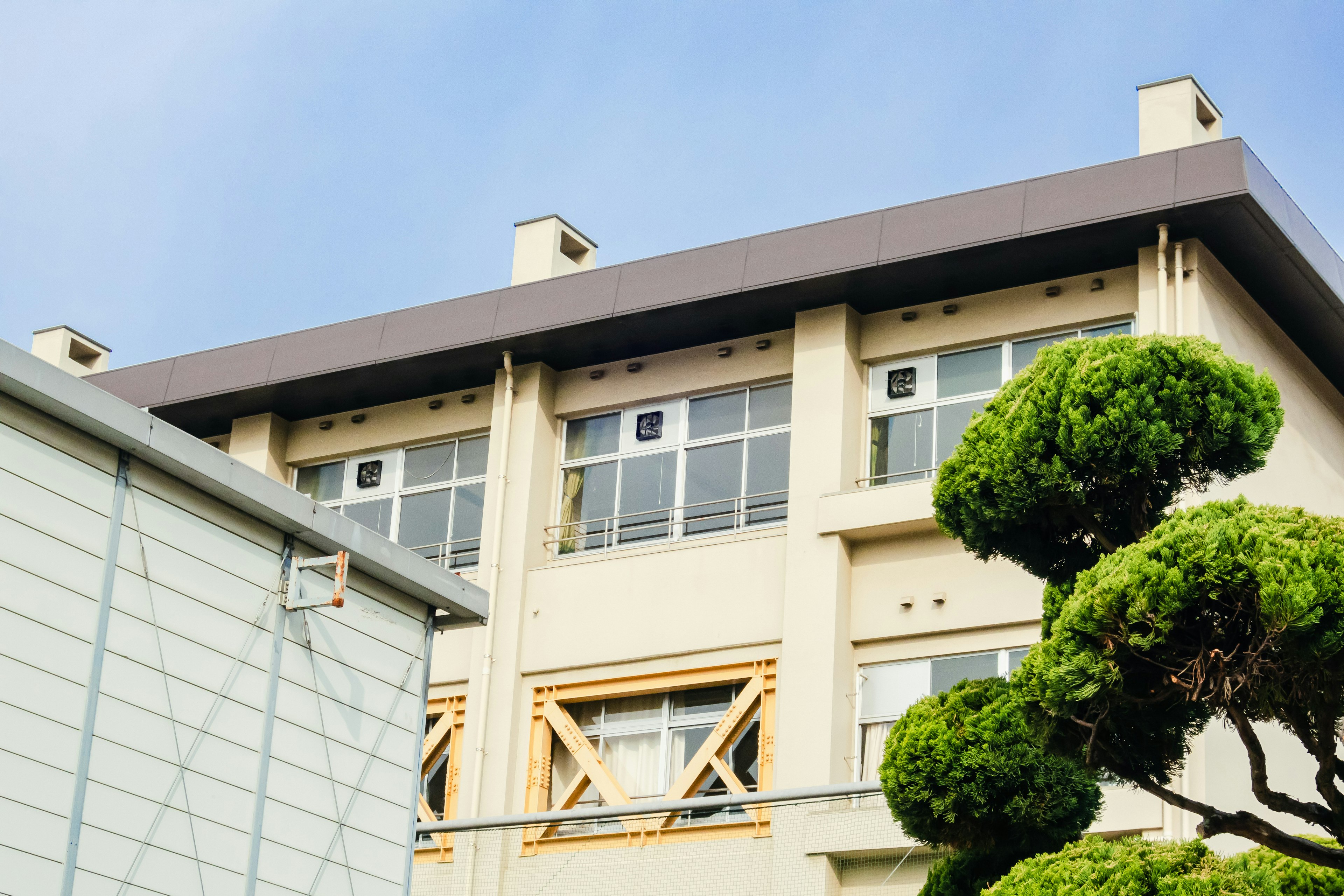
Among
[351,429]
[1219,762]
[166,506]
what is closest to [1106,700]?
[166,506]

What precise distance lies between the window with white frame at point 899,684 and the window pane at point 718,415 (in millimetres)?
3453

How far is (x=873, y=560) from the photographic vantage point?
19.0 metres

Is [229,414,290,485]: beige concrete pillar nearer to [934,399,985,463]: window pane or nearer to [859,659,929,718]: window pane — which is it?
[859,659,929,718]: window pane

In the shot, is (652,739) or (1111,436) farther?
(652,739)

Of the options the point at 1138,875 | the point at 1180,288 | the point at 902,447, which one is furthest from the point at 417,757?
the point at 1180,288

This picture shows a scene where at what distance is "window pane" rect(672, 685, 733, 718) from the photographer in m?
19.5

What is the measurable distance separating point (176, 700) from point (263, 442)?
41.8 feet

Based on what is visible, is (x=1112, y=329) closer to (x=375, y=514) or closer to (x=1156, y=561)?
(x=1156, y=561)

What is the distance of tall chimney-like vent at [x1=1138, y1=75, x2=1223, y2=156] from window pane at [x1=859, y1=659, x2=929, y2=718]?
570 centimetres

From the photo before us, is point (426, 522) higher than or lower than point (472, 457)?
lower

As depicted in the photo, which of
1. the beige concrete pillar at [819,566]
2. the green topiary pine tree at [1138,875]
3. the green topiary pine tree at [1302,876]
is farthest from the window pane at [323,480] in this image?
the green topiary pine tree at [1302,876]

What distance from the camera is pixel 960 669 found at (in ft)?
59.9

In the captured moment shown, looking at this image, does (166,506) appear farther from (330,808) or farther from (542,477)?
(542,477)

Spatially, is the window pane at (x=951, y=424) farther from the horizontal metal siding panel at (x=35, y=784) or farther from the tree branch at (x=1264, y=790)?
the horizontal metal siding panel at (x=35, y=784)
